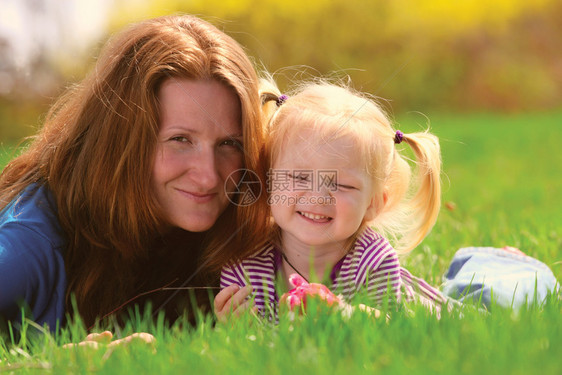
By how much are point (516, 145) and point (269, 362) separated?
1055 cm

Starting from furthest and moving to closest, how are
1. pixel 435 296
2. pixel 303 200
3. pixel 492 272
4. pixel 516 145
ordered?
pixel 516 145 → pixel 492 272 → pixel 435 296 → pixel 303 200

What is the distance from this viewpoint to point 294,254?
9.57 ft

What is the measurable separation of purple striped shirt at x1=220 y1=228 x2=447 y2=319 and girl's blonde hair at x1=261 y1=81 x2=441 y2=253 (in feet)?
0.44

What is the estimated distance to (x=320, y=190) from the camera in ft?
8.67

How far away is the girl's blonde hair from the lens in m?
2.68

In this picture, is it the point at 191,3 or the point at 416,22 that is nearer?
the point at 191,3

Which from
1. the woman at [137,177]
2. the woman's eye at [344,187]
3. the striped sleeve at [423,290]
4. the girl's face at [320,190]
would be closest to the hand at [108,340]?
the woman at [137,177]

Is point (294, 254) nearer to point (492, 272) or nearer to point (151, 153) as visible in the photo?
point (151, 153)

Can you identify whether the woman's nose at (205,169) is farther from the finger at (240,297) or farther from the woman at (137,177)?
the finger at (240,297)

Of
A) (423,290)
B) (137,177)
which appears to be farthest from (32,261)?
(423,290)

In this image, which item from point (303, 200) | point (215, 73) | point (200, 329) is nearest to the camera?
point (200, 329)

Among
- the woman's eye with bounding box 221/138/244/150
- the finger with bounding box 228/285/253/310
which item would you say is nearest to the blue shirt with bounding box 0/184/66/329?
the finger with bounding box 228/285/253/310

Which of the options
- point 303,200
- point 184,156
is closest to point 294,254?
point 303,200

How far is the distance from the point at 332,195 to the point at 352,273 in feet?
1.24
